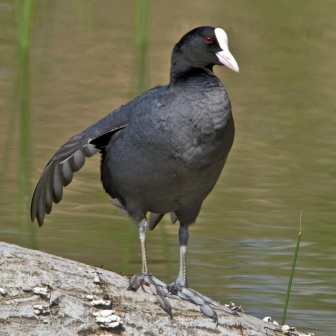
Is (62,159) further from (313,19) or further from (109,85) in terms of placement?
(313,19)

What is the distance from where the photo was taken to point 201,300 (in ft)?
16.2

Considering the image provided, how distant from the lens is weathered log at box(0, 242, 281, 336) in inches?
171

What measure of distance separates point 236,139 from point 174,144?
4.28 metres

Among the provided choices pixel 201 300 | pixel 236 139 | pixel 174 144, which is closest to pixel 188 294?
pixel 201 300

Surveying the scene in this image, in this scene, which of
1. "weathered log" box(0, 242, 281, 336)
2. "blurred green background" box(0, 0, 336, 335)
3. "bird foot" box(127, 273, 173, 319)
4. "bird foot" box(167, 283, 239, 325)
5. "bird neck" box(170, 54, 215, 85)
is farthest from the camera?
"blurred green background" box(0, 0, 336, 335)

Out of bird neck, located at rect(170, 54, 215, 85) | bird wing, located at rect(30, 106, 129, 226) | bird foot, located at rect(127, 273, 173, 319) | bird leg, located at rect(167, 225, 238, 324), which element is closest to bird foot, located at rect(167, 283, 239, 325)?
bird leg, located at rect(167, 225, 238, 324)

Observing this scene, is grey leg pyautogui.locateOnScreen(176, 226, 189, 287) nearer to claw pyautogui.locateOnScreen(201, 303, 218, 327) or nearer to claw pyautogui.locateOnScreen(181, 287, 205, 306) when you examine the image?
claw pyautogui.locateOnScreen(181, 287, 205, 306)

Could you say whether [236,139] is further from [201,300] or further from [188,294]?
[201,300]

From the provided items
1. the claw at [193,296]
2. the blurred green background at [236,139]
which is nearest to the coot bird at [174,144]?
the claw at [193,296]

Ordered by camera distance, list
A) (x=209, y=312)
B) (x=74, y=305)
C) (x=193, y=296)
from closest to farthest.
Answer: (x=74, y=305) → (x=209, y=312) → (x=193, y=296)

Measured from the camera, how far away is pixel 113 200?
5426 millimetres

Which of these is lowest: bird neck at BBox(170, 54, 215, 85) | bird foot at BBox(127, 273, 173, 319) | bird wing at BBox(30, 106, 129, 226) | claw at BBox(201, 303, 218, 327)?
claw at BBox(201, 303, 218, 327)

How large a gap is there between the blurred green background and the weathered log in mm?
1337

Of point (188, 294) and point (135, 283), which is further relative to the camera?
point (188, 294)
